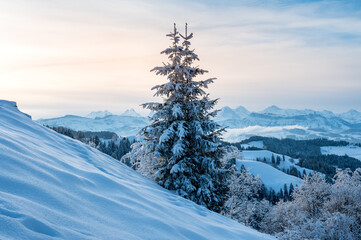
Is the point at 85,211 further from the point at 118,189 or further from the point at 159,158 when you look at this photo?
the point at 159,158

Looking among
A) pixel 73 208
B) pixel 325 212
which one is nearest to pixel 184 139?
pixel 73 208

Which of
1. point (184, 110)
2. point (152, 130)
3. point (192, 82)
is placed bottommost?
point (152, 130)

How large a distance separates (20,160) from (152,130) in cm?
808

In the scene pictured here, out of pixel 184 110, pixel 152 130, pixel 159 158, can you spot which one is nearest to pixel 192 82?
pixel 184 110

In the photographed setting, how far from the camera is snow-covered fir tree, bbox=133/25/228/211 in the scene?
39.7 ft

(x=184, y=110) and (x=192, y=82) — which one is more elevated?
(x=192, y=82)

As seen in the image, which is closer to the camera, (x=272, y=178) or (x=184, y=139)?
(x=184, y=139)

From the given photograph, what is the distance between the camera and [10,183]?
4.18 m

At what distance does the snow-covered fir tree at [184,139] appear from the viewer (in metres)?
12.1

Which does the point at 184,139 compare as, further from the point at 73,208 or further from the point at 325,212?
the point at 325,212

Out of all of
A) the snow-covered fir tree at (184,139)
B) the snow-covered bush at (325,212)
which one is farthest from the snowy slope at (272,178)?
the snow-covered fir tree at (184,139)

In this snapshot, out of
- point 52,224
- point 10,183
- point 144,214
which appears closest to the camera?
point 52,224

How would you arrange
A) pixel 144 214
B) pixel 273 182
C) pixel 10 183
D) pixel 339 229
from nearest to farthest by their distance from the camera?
pixel 10 183, pixel 144 214, pixel 339 229, pixel 273 182

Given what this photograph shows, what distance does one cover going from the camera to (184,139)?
1251 cm
